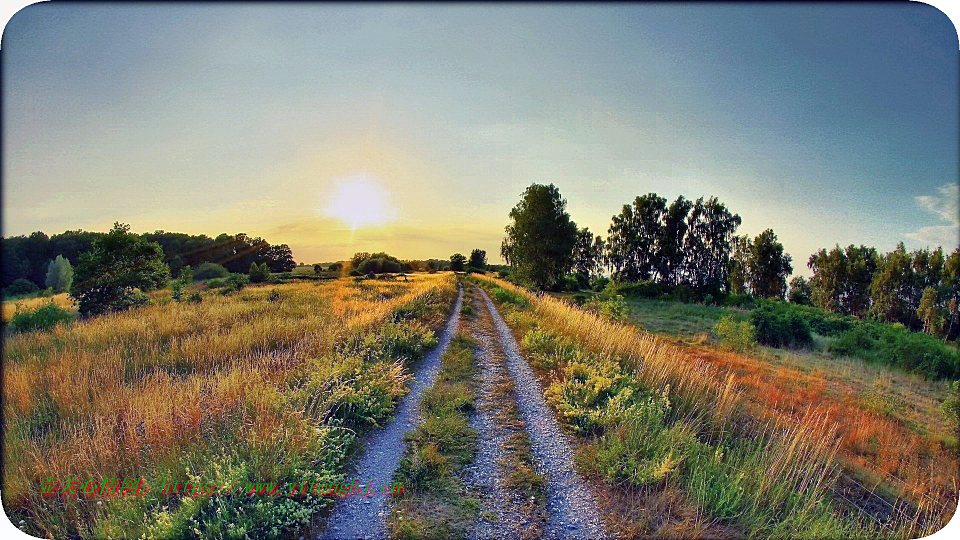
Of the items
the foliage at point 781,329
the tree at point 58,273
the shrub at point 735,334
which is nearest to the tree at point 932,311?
the shrub at point 735,334

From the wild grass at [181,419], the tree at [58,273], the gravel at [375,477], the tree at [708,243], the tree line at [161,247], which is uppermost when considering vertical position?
the tree at [708,243]

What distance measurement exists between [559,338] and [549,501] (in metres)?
7.32

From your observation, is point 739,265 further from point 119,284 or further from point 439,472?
point 119,284

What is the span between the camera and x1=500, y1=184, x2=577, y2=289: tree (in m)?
32.8

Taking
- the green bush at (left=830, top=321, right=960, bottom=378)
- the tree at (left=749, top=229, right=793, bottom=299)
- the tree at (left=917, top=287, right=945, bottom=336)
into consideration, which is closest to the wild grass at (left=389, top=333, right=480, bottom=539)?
the tree at (left=917, top=287, right=945, bottom=336)

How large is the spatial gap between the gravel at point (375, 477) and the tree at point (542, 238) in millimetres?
26135

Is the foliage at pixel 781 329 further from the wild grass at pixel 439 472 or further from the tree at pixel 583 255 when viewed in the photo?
the wild grass at pixel 439 472

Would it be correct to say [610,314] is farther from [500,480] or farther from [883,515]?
[500,480]

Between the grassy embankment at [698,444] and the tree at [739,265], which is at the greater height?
the tree at [739,265]

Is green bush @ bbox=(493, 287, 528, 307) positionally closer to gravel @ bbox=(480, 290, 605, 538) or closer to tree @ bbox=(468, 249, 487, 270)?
gravel @ bbox=(480, 290, 605, 538)

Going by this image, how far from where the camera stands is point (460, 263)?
76.2 metres

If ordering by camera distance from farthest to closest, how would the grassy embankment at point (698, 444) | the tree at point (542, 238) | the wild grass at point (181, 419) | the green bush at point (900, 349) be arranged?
the tree at point (542, 238), the green bush at point (900, 349), the grassy embankment at point (698, 444), the wild grass at point (181, 419)

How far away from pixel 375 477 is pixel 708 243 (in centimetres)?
1743

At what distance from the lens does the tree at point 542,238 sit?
32750 millimetres
